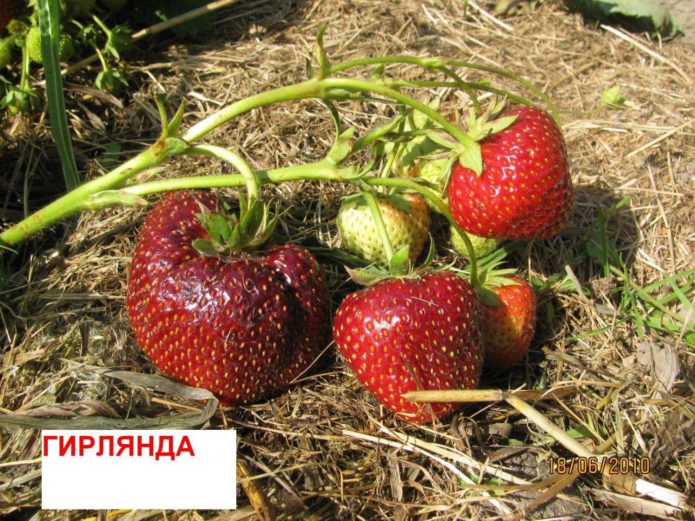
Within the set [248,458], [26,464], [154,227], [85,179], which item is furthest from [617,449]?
[85,179]

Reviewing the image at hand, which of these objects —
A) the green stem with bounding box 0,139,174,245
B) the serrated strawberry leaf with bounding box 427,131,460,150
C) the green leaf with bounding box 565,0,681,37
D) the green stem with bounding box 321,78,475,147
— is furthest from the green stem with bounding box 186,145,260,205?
the green leaf with bounding box 565,0,681,37

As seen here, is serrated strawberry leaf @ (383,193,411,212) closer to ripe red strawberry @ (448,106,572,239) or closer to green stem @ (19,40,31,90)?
ripe red strawberry @ (448,106,572,239)

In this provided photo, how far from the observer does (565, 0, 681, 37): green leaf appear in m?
2.91

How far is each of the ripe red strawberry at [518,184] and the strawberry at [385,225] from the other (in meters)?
0.18

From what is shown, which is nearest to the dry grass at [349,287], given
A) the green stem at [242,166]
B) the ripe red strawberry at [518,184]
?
the ripe red strawberry at [518,184]

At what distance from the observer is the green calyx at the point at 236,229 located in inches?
62.1

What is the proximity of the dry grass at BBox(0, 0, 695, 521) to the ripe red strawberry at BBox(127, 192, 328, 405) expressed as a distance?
10cm

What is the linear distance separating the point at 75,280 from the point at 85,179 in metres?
0.42

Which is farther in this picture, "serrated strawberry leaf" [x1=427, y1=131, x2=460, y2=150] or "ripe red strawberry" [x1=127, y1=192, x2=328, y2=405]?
"serrated strawberry leaf" [x1=427, y1=131, x2=460, y2=150]

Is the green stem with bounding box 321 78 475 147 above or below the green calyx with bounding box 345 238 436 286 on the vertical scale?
above

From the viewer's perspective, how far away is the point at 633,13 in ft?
9.47

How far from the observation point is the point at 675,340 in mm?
1905

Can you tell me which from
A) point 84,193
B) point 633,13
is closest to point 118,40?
point 84,193
